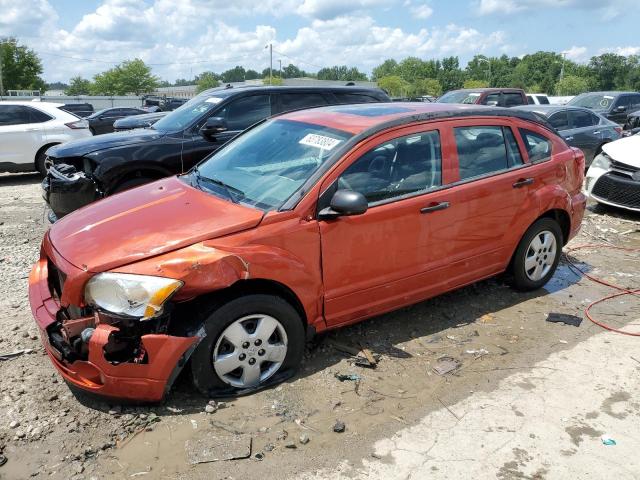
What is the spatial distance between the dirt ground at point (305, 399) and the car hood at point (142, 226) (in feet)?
3.03

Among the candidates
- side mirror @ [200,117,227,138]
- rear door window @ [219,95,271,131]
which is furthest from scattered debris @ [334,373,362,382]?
rear door window @ [219,95,271,131]

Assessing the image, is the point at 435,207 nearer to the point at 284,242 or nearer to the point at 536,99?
the point at 284,242

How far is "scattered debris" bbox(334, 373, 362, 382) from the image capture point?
11.8 feet

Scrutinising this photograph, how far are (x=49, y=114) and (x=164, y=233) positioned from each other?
31.3ft

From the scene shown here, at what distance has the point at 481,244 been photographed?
14.5 feet

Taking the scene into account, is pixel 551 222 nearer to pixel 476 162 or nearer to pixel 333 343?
pixel 476 162

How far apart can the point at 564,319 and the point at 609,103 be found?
1435cm

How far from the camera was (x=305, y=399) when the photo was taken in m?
3.38

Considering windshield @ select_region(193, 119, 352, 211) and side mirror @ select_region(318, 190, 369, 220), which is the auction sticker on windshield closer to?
windshield @ select_region(193, 119, 352, 211)

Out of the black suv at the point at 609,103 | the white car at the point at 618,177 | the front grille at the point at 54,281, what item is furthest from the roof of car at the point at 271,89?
the black suv at the point at 609,103

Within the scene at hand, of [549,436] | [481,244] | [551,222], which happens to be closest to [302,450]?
[549,436]

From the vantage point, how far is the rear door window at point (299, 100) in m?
7.36

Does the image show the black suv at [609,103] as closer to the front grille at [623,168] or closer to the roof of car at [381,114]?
the front grille at [623,168]

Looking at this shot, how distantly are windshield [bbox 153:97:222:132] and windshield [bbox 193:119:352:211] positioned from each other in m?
2.68
